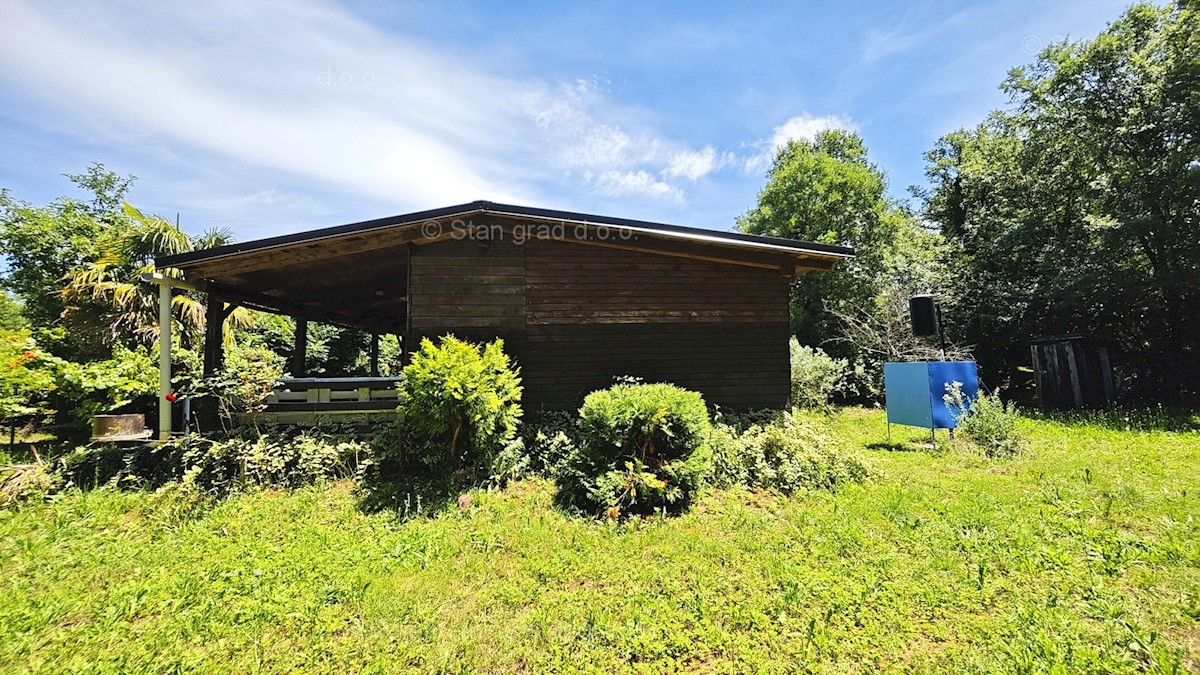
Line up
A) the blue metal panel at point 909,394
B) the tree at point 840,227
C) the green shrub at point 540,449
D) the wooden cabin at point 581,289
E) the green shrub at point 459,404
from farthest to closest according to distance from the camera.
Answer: the tree at point 840,227, the blue metal panel at point 909,394, the wooden cabin at point 581,289, the green shrub at point 540,449, the green shrub at point 459,404

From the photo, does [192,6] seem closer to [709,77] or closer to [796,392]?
[709,77]

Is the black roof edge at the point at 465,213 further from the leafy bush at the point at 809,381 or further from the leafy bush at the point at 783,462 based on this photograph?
the leafy bush at the point at 809,381

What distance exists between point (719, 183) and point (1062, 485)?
→ 54.7 feet

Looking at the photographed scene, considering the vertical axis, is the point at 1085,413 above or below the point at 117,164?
below

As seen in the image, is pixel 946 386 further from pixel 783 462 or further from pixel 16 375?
pixel 16 375

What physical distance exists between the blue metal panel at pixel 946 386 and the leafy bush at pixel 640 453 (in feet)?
16.6

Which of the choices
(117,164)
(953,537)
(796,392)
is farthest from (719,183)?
(117,164)

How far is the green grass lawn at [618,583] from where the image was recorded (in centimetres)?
265

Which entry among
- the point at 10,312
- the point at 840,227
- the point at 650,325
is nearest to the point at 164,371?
the point at 650,325

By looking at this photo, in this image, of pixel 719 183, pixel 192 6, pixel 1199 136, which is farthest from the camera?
pixel 719 183

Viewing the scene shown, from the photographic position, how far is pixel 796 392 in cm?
1234

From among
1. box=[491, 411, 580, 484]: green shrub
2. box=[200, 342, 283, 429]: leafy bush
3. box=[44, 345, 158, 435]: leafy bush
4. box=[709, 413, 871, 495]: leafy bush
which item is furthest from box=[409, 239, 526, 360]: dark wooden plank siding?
box=[44, 345, 158, 435]: leafy bush

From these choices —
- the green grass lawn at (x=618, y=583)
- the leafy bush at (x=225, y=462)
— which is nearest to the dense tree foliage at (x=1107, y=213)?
the green grass lawn at (x=618, y=583)

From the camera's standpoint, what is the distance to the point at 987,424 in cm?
720
